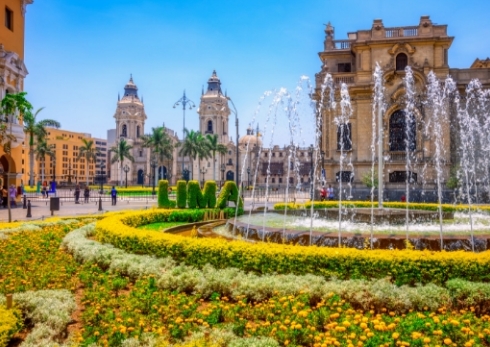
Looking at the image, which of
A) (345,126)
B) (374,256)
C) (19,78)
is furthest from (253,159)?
(374,256)

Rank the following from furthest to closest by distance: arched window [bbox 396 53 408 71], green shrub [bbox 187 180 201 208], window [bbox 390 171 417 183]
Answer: arched window [bbox 396 53 408 71]
window [bbox 390 171 417 183]
green shrub [bbox 187 180 201 208]

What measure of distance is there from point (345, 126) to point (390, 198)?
733cm

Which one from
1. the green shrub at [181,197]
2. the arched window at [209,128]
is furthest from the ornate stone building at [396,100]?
the arched window at [209,128]

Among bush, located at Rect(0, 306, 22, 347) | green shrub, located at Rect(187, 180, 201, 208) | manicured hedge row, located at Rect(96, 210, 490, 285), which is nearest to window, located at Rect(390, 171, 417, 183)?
green shrub, located at Rect(187, 180, 201, 208)

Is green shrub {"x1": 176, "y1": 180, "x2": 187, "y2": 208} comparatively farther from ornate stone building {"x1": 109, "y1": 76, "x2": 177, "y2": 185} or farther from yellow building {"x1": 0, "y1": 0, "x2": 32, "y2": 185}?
ornate stone building {"x1": 109, "y1": 76, "x2": 177, "y2": 185}

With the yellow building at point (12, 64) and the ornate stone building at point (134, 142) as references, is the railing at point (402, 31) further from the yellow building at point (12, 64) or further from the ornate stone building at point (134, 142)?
the ornate stone building at point (134, 142)

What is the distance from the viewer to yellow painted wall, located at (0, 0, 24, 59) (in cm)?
2709

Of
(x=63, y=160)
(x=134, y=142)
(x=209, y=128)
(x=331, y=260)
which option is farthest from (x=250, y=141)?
(x=331, y=260)

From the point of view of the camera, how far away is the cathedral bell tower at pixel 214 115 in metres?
94.1

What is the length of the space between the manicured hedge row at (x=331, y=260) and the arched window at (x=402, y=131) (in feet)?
99.6

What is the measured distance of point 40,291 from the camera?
24.8 ft

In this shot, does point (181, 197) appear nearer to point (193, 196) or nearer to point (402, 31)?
point (193, 196)

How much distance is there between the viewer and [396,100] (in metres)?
36.6

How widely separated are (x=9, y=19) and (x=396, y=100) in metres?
28.2
